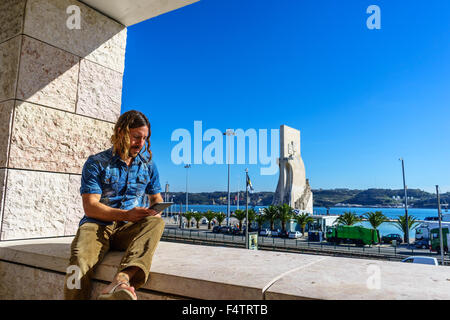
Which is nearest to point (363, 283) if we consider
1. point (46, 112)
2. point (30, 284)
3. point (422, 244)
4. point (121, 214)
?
point (121, 214)

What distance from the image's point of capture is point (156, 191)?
2.66 m

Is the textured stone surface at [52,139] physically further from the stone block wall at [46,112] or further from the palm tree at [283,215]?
the palm tree at [283,215]

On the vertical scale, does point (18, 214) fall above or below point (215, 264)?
above

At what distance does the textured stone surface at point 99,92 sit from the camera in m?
3.71

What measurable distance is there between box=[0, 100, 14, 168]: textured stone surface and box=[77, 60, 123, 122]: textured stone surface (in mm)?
695

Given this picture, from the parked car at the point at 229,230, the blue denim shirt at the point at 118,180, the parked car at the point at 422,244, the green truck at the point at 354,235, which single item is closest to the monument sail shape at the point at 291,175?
the parked car at the point at 229,230

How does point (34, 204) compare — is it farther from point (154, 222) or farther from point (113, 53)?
point (113, 53)

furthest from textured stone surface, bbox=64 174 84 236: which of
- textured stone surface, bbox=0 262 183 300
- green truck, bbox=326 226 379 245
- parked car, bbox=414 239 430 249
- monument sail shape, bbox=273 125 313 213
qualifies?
monument sail shape, bbox=273 125 313 213

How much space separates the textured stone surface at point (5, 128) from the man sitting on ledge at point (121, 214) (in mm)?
1447
